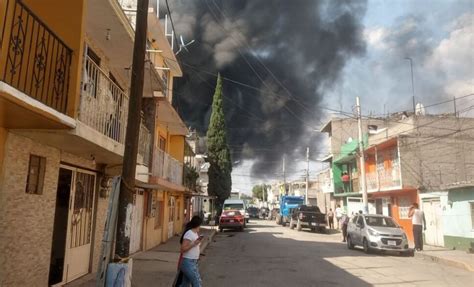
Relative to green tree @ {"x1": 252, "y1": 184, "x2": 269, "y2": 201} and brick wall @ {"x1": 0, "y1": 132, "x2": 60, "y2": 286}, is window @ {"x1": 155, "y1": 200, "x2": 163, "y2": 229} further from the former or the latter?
green tree @ {"x1": 252, "y1": 184, "x2": 269, "y2": 201}

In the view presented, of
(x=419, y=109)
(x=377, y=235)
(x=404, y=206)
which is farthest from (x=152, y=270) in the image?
(x=419, y=109)

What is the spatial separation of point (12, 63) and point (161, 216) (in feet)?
53.8

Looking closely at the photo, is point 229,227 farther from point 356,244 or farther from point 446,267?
point 446,267

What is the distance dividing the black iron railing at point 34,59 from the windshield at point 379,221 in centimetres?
1548

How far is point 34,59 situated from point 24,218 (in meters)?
2.64

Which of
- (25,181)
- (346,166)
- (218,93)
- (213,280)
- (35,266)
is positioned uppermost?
(218,93)

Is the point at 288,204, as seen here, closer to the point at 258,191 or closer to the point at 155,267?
the point at 155,267

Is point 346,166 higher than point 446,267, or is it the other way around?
point 346,166

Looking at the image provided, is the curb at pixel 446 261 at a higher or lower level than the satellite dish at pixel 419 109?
lower

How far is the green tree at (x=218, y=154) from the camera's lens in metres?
44.0

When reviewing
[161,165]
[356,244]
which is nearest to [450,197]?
[356,244]

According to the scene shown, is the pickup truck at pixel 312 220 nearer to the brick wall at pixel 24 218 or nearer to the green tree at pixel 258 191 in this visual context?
the brick wall at pixel 24 218

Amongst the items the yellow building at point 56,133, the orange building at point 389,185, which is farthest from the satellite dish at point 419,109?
the yellow building at point 56,133

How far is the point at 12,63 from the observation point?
19.7ft
